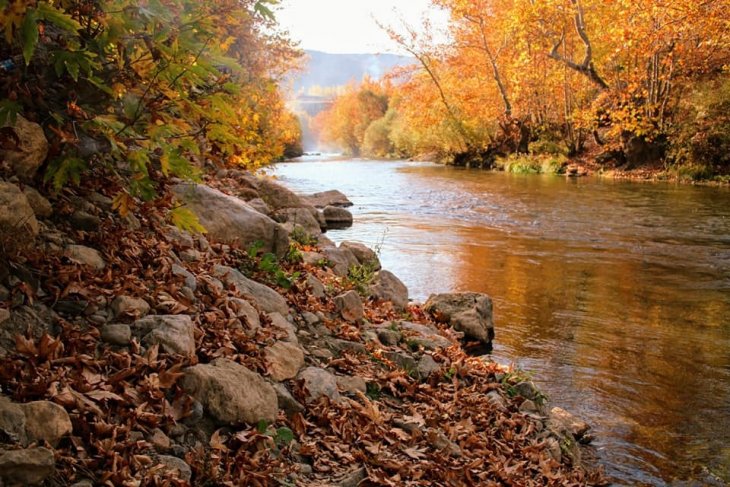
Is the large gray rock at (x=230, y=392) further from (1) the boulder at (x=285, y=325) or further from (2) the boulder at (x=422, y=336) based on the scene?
(2) the boulder at (x=422, y=336)

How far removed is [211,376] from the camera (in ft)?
12.0

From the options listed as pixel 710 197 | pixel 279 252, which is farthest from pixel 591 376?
pixel 710 197

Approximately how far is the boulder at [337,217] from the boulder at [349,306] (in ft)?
34.0

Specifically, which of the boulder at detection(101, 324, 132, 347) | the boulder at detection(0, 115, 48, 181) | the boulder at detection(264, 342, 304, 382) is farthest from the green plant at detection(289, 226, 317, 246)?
the boulder at detection(101, 324, 132, 347)

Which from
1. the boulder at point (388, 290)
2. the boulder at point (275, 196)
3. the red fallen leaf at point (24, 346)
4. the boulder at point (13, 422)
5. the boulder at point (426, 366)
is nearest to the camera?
the boulder at point (13, 422)

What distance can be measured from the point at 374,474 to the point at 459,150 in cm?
4451

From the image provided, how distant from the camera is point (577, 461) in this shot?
4.91 meters

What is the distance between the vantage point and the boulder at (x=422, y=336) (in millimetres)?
6152

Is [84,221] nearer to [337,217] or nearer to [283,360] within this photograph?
[283,360]

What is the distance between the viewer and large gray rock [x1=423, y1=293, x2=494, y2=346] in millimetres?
7672

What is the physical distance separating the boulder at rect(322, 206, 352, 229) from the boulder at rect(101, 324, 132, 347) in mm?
12795

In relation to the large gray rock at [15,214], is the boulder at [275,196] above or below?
below

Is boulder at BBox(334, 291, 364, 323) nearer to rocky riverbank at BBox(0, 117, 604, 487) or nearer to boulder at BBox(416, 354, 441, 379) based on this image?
rocky riverbank at BBox(0, 117, 604, 487)

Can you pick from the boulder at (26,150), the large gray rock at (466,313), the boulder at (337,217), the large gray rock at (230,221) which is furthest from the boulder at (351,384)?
the boulder at (337,217)
